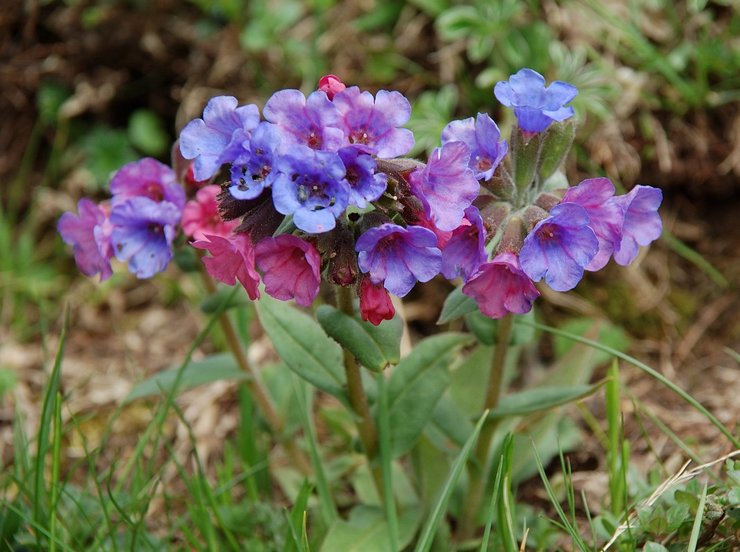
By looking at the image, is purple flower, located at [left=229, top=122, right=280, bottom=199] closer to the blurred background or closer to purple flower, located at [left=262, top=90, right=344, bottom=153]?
purple flower, located at [left=262, top=90, right=344, bottom=153]

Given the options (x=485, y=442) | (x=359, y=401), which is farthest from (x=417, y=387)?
(x=485, y=442)

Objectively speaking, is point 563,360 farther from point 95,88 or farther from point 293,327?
point 95,88

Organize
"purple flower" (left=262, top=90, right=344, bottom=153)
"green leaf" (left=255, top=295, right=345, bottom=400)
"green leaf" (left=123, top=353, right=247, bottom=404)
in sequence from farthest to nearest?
"green leaf" (left=123, top=353, right=247, bottom=404)
"green leaf" (left=255, top=295, right=345, bottom=400)
"purple flower" (left=262, top=90, right=344, bottom=153)

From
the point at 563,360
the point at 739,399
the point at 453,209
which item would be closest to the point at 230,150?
the point at 453,209

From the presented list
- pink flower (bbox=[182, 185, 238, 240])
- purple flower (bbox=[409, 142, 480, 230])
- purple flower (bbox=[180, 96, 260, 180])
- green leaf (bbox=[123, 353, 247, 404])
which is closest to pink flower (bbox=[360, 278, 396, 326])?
purple flower (bbox=[409, 142, 480, 230])

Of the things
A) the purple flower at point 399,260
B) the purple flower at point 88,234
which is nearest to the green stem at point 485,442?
the purple flower at point 399,260

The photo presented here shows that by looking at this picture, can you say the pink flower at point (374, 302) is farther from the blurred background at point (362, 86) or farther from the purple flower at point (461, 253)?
the blurred background at point (362, 86)
